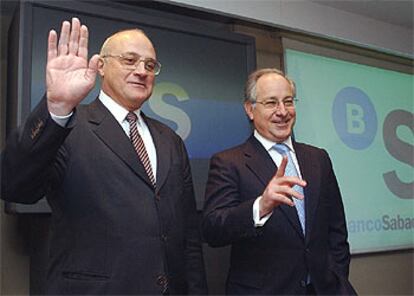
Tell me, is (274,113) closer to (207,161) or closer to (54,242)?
(207,161)

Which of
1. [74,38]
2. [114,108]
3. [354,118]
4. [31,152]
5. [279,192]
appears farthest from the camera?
[354,118]

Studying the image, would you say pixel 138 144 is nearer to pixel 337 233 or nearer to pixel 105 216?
pixel 105 216

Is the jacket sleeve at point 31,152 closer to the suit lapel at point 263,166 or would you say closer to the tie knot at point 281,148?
the suit lapel at point 263,166

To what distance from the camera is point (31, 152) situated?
1.01 meters

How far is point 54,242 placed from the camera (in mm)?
1219

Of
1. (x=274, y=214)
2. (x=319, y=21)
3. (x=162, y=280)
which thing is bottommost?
(x=162, y=280)

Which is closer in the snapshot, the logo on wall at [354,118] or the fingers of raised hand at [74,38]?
the fingers of raised hand at [74,38]

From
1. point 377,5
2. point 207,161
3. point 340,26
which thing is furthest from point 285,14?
point 207,161

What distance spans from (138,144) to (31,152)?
0.37 m

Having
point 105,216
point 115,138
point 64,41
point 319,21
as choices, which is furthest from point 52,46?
point 319,21

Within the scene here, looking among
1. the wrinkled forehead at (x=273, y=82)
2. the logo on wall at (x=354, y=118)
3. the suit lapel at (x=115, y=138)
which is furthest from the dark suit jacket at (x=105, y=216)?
the logo on wall at (x=354, y=118)

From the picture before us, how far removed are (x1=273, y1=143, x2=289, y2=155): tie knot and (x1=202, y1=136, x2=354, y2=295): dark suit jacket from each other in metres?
0.07

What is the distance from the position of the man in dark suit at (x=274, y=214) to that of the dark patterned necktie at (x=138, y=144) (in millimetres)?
259

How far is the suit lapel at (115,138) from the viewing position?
1.25 metres
